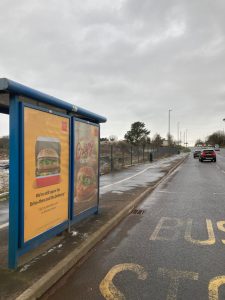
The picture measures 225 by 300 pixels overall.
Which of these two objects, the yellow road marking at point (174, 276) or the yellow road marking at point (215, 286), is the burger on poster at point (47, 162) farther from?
the yellow road marking at point (215, 286)

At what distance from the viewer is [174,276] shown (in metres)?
4.20

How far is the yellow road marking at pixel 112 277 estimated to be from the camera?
12.0 feet

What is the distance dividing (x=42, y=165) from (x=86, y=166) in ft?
6.55

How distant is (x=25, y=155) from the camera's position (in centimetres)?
426

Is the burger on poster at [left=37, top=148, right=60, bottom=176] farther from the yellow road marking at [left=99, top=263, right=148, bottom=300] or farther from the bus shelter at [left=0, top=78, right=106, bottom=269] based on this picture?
the yellow road marking at [left=99, top=263, right=148, bottom=300]

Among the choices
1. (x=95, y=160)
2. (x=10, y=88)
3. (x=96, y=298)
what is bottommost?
(x=96, y=298)

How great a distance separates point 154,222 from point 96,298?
3.91 m

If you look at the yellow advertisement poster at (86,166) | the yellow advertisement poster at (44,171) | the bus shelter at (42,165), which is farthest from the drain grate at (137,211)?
the yellow advertisement poster at (44,171)

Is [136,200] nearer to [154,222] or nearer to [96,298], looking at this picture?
[154,222]

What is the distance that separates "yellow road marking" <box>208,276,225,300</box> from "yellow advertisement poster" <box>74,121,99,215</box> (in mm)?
2945

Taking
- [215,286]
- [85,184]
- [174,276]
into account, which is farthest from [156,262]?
[85,184]

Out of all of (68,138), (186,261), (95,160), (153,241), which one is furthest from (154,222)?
(68,138)

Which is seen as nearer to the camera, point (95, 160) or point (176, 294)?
point (176, 294)

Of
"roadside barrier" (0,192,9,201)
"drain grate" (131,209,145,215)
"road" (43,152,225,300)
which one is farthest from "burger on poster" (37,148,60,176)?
"roadside barrier" (0,192,9,201)
